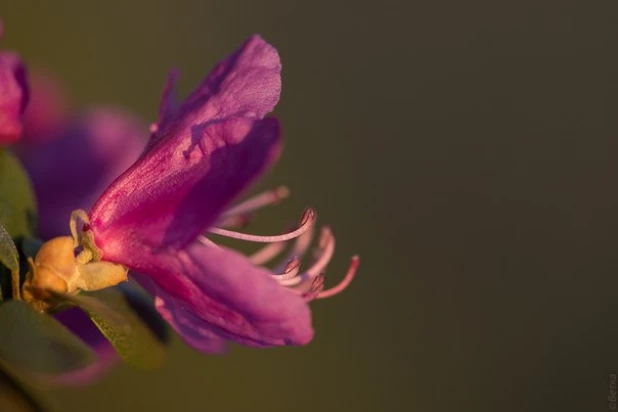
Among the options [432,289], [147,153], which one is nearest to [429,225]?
[432,289]

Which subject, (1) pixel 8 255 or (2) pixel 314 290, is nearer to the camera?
(1) pixel 8 255

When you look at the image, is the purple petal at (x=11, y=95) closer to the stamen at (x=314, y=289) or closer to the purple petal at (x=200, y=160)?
the purple petal at (x=200, y=160)

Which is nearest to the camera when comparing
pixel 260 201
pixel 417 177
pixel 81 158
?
pixel 260 201

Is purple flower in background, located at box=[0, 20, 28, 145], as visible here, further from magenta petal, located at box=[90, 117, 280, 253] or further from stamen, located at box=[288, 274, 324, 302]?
stamen, located at box=[288, 274, 324, 302]

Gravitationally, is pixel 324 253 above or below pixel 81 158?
above

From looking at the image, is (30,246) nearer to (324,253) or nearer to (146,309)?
(146,309)

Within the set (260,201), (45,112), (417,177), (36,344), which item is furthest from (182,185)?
(417,177)

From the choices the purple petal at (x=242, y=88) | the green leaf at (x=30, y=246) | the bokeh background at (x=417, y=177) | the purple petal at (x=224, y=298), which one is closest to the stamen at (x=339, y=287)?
the purple petal at (x=224, y=298)

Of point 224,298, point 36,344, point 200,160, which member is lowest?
point 36,344

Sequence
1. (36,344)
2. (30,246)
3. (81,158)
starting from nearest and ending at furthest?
1. (36,344)
2. (30,246)
3. (81,158)
